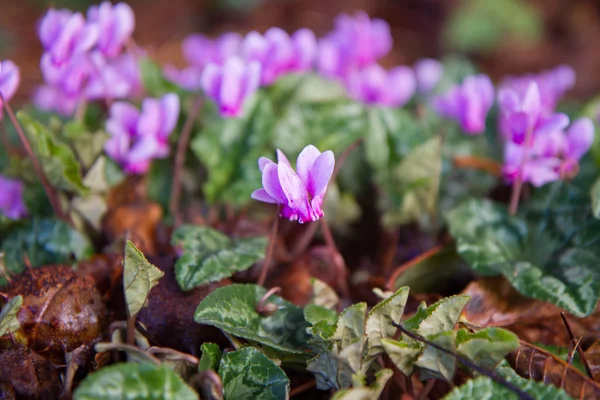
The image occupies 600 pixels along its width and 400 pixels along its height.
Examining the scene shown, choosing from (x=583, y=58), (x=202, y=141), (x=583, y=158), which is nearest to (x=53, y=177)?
(x=202, y=141)

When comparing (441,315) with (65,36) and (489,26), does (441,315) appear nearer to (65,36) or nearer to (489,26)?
(65,36)

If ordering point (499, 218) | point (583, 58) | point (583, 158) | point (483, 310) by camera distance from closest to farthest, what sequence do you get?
point (483, 310), point (499, 218), point (583, 158), point (583, 58)

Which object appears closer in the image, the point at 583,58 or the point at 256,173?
the point at 256,173

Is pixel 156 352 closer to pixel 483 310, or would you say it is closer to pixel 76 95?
pixel 483 310

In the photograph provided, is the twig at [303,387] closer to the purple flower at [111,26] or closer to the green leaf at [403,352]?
the green leaf at [403,352]

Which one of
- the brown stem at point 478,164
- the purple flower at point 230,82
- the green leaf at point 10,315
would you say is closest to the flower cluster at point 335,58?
the purple flower at point 230,82

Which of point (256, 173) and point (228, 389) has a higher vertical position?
point (256, 173)
